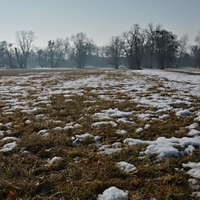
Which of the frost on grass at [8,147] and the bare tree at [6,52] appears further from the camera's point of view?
the bare tree at [6,52]

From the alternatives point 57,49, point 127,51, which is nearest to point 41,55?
point 57,49

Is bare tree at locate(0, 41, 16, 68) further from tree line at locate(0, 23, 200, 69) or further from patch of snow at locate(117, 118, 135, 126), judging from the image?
patch of snow at locate(117, 118, 135, 126)

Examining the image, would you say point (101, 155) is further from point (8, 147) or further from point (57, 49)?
point (57, 49)

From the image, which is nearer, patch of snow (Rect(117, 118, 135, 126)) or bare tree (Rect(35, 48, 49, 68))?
patch of snow (Rect(117, 118, 135, 126))

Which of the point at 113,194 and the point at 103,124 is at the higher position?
the point at 103,124

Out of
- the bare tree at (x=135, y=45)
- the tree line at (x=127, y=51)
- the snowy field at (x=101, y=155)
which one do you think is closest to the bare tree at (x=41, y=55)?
the tree line at (x=127, y=51)

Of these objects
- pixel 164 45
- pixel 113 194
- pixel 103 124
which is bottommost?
pixel 113 194

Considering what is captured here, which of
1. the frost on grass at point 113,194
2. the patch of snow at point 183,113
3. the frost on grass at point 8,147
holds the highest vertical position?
the patch of snow at point 183,113

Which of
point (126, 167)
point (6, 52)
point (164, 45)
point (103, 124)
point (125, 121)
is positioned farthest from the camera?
point (6, 52)

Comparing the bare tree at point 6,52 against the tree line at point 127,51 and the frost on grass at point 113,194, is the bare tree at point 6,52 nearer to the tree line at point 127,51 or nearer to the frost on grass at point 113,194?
the tree line at point 127,51

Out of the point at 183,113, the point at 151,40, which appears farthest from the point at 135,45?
the point at 183,113

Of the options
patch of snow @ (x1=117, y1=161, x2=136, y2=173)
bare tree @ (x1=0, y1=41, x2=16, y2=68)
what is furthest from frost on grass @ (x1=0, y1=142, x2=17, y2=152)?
bare tree @ (x1=0, y1=41, x2=16, y2=68)

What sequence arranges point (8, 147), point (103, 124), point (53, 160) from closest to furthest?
point (53, 160), point (8, 147), point (103, 124)

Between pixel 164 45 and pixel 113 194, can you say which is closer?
pixel 113 194
